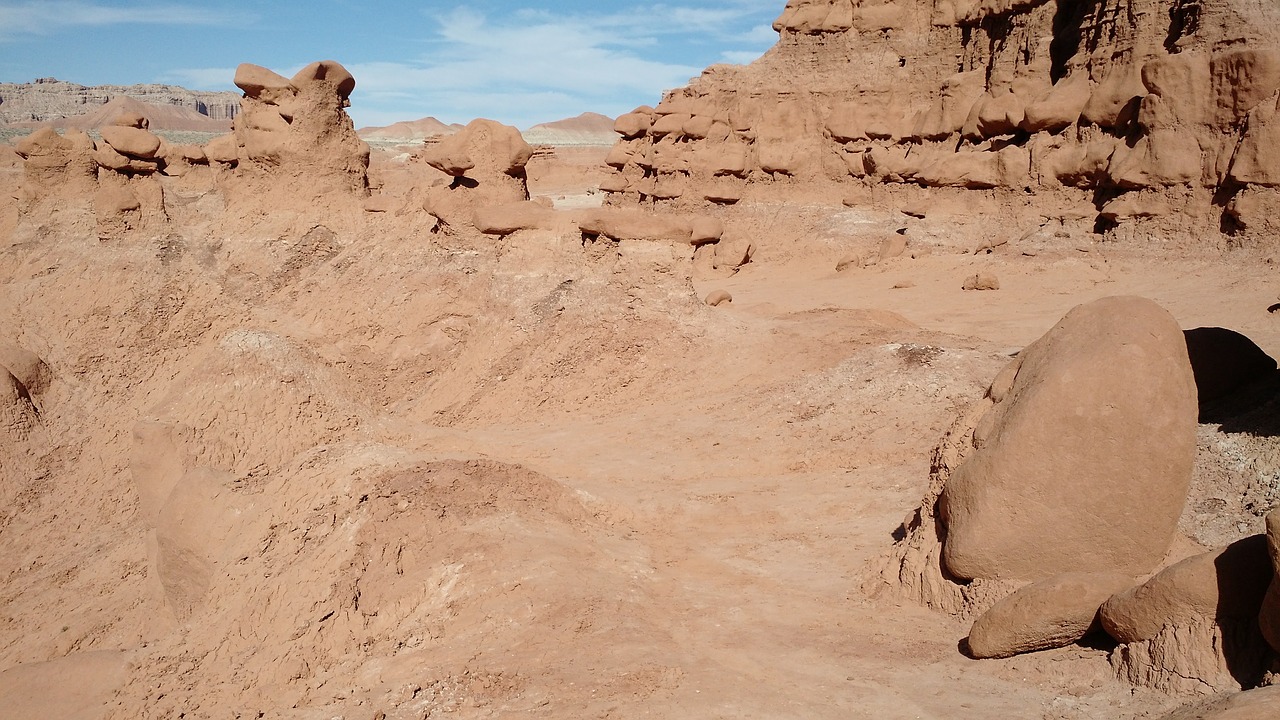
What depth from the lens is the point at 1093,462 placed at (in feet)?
13.9

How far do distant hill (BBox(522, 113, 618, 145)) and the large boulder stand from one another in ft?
235

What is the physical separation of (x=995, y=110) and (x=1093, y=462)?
14529mm

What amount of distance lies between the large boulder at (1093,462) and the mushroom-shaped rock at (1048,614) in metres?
0.42

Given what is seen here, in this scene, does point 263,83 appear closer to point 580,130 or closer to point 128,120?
point 128,120

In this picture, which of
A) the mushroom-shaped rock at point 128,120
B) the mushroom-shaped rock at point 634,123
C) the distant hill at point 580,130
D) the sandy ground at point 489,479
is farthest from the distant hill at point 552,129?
the sandy ground at point 489,479

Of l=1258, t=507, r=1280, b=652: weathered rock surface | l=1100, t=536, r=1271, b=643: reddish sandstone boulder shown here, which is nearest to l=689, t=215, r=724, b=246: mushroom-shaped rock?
l=1100, t=536, r=1271, b=643: reddish sandstone boulder

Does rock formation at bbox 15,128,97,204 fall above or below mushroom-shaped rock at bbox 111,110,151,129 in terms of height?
below

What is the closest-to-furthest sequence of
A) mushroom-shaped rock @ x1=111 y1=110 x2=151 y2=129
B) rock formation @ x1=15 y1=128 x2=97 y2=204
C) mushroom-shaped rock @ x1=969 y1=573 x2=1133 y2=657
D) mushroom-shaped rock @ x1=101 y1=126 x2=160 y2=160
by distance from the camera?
mushroom-shaped rock @ x1=969 y1=573 x2=1133 y2=657 → rock formation @ x1=15 y1=128 x2=97 y2=204 → mushroom-shaped rock @ x1=101 y1=126 x2=160 y2=160 → mushroom-shaped rock @ x1=111 y1=110 x2=151 y2=129

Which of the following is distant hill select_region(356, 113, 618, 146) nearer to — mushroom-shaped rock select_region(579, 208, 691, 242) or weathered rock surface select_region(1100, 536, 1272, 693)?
mushroom-shaped rock select_region(579, 208, 691, 242)

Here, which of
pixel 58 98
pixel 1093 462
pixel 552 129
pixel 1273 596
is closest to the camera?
pixel 1273 596

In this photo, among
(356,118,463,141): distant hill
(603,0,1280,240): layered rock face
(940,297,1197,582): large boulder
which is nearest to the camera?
(940,297,1197,582): large boulder

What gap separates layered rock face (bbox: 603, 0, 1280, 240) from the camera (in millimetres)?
13031

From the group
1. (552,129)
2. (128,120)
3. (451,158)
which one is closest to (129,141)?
(128,120)

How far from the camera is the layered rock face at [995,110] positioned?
42.8 ft
